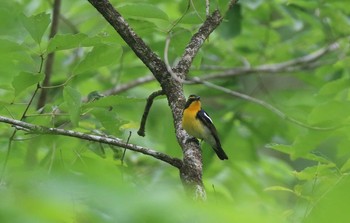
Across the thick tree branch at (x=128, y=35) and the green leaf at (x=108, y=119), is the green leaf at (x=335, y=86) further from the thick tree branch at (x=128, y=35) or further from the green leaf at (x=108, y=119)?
the thick tree branch at (x=128, y=35)

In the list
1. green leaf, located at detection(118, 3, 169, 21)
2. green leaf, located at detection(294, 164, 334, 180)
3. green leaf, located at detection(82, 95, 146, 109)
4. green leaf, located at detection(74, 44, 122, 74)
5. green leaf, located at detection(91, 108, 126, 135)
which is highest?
green leaf, located at detection(118, 3, 169, 21)

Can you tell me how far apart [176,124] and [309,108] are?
2.52m

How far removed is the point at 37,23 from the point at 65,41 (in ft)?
0.51

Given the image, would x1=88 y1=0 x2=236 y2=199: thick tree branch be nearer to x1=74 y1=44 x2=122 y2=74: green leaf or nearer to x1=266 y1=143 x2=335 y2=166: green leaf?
x1=74 y1=44 x2=122 y2=74: green leaf

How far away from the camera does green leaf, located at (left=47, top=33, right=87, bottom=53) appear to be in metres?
2.38

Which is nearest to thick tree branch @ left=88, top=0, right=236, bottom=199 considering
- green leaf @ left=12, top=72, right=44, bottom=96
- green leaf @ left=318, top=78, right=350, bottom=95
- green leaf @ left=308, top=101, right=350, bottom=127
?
green leaf @ left=12, top=72, right=44, bottom=96

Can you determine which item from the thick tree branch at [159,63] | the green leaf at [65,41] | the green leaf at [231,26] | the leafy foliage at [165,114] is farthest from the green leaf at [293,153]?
the green leaf at [231,26]

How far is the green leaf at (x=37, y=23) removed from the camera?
2445 mm

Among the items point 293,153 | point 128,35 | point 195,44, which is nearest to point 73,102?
point 128,35

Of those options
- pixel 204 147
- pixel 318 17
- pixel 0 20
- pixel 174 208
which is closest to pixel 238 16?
pixel 318 17

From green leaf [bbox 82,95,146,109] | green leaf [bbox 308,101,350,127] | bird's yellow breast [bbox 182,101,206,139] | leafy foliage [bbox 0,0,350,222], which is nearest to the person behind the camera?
leafy foliage [bbox 0,0,350,222]

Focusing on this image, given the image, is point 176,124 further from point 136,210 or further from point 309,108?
point 309,108

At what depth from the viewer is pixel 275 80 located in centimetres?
942

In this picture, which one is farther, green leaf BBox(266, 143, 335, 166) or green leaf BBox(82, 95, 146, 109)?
green leaf BBox(82, 95, 146, 109)
